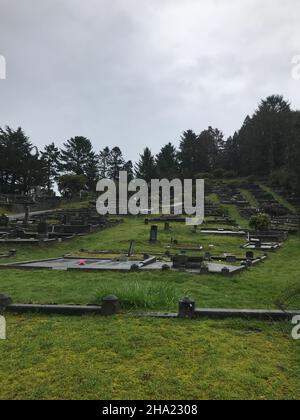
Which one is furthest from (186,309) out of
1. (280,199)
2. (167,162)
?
(167,162)

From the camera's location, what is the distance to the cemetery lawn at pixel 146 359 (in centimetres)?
528

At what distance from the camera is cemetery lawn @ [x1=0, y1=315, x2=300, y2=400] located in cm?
528

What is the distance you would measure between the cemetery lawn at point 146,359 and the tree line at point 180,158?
51018mm

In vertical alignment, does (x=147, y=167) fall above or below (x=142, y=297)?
above

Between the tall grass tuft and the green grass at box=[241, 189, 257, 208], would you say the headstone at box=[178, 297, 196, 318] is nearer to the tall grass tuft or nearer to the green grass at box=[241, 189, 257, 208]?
the tall grass tuft

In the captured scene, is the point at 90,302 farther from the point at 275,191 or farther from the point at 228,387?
the point at 275,191

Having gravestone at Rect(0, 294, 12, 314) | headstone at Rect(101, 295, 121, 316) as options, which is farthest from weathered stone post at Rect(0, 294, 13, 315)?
headstone at Rect(101, 295, 121, 316)

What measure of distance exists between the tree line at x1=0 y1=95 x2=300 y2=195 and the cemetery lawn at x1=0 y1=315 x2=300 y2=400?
51.0 m

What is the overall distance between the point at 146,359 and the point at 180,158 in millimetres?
83051

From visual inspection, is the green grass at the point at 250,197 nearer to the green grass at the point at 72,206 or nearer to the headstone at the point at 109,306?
the green grass at the point at 72,206

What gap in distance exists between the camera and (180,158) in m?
87.8

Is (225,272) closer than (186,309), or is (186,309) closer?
(186,309)

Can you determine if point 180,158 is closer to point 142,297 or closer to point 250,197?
point 250,197
